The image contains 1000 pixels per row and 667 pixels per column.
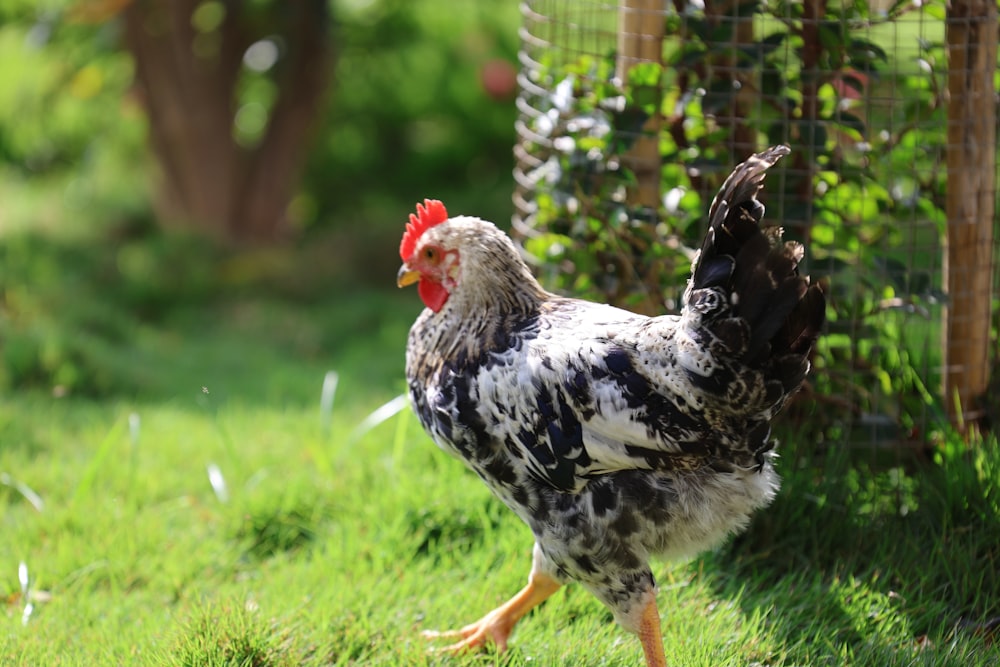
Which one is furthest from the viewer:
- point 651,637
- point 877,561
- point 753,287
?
point 877,561

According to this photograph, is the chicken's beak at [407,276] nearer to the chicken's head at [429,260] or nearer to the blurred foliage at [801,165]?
the chicken's head at [429,260]

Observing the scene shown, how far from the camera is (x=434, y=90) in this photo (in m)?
9.94

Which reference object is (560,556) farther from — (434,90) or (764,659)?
(434,90)

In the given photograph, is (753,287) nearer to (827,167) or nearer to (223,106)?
(827,167)

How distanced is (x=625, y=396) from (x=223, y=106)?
629 centimetres

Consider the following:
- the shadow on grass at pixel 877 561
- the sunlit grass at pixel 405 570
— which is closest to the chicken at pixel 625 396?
the sunlit grass at pixel 405 570

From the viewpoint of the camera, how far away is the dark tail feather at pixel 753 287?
2566mm

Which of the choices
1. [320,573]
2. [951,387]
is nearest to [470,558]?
[320,573]

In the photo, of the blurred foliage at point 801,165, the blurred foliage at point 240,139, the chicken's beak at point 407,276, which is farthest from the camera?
the blurred foliage at point 240,139

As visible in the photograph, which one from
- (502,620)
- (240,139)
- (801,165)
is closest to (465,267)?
(502,620)

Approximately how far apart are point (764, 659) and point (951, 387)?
1358mm

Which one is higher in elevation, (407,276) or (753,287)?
(753,287)

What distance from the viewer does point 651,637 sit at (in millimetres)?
2898

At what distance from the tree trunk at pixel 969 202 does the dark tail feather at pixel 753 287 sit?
131 cm
